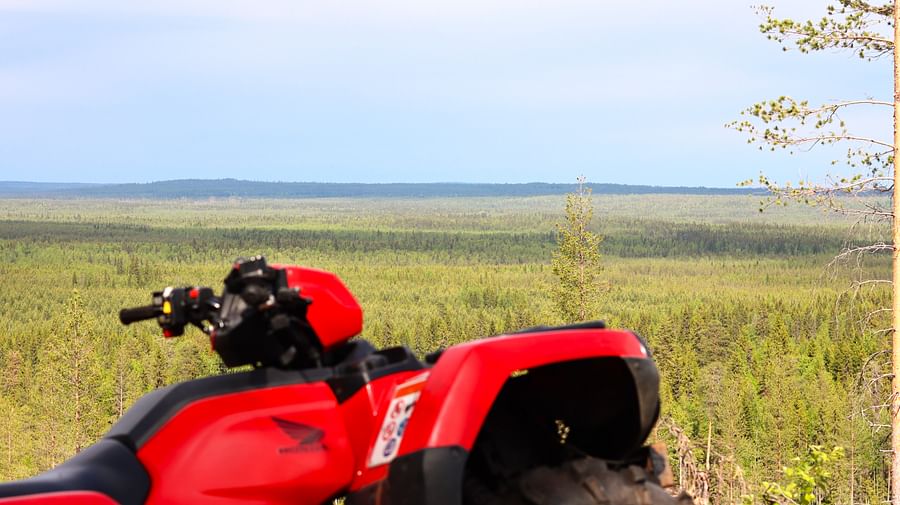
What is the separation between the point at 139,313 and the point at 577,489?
1.73 m

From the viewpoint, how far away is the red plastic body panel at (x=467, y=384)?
363cm

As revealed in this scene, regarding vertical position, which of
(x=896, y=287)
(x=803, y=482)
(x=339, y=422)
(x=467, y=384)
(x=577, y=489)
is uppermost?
(x=467, y=384)

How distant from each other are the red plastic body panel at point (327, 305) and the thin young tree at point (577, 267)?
3976cm

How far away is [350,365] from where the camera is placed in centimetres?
406

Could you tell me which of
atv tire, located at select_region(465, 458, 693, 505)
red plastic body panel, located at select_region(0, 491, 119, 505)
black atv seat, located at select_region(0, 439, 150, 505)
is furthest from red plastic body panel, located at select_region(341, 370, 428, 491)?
red plastic body panel, located at select_region(0, 491, 119, 505)

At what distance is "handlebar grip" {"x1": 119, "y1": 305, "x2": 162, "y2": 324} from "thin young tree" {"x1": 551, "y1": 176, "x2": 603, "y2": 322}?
131 ft

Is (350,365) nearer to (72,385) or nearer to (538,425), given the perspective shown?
(538,425)

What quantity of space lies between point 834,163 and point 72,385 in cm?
4223

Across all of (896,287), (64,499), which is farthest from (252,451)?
(896,287)

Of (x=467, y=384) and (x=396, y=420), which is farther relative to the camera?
(x=396, y=420)

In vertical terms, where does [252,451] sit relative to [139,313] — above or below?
below

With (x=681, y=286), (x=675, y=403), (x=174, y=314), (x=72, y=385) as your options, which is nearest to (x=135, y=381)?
(x=72, y=385)

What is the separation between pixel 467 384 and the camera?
3.69 m

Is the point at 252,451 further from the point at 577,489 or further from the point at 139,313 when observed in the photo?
the point at 577,489
